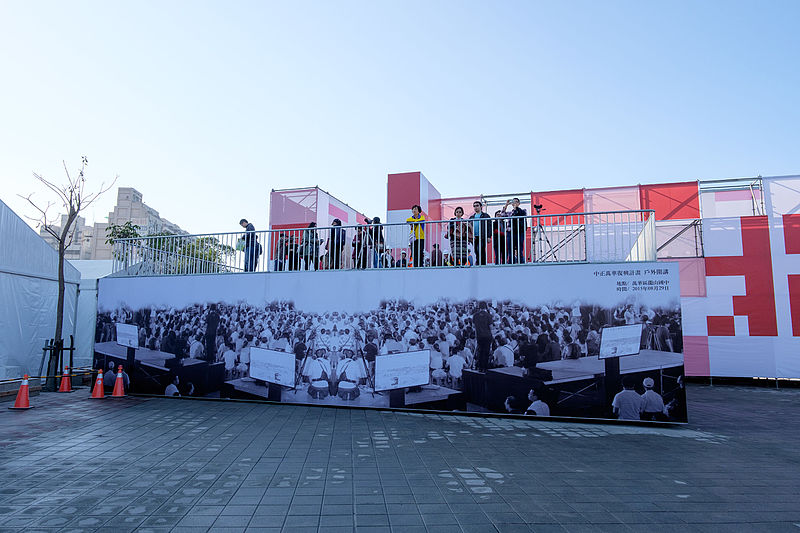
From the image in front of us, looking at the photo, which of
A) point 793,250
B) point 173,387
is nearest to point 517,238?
point 173,387

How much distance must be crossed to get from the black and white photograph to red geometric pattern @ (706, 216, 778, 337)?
741 cm

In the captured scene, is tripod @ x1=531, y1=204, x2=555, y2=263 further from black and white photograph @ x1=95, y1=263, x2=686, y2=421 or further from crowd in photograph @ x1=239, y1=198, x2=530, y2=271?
black and white photograph @ x1=95, y1=263, x2=686, y2=421

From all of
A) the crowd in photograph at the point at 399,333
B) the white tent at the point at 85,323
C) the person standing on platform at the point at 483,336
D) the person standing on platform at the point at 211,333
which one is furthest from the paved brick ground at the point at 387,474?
the white tent at the point at 85,323

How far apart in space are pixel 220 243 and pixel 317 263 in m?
3.04

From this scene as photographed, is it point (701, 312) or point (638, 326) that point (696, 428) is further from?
point (701, 312)

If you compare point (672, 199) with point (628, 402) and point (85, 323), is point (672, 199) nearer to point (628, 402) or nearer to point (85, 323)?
point (628, 402)

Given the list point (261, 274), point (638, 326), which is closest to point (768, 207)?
point (638, 326)

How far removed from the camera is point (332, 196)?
1647 centimetres

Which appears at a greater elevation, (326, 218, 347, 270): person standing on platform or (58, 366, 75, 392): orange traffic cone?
(326, 218, 347, 270): person standing on platform

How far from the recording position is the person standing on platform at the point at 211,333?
10797mm

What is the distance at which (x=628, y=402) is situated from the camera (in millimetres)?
8461

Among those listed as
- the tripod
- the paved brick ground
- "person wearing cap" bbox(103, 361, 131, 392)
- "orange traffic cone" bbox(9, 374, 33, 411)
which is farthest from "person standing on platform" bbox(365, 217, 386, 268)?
"orange traffic cone" bbox(9, 374, 33, 411)

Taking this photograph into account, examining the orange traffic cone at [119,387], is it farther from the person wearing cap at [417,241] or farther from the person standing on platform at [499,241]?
the person standing on platform at [499,241]

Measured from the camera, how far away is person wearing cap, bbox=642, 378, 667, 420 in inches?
328
